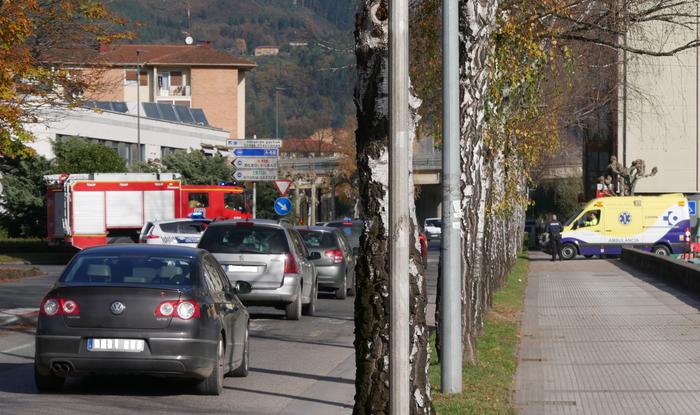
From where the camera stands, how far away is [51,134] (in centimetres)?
5750

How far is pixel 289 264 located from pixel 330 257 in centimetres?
628

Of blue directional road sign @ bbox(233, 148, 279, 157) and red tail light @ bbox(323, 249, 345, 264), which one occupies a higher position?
blue directional road sign @ bbox(233, 148, 279, 157)

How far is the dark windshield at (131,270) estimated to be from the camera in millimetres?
11195

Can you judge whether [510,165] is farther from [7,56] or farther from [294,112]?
[294,112]

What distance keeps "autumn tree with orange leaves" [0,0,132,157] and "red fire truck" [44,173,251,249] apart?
1341 centimetres

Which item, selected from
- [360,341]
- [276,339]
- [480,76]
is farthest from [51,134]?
[360,341]

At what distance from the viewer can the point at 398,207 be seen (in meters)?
6.57

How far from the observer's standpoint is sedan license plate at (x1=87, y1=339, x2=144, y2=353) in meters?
10.7

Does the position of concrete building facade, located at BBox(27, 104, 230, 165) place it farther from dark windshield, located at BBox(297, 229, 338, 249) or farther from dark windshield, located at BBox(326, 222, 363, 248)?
dark windshield, located at BBox(297, 229, 338, 249)

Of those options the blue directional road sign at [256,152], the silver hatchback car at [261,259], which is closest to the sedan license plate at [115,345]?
the silver hatchback car at [261,259]

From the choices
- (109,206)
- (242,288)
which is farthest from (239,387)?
(109,206)

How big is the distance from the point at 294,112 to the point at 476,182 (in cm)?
15821

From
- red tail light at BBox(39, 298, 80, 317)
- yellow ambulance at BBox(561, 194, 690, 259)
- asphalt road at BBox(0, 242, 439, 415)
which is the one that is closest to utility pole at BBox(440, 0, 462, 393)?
asphalt road at BBox(0, 242, 439, 415)

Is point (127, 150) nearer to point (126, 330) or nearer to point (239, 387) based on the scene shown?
point (239, 387)
